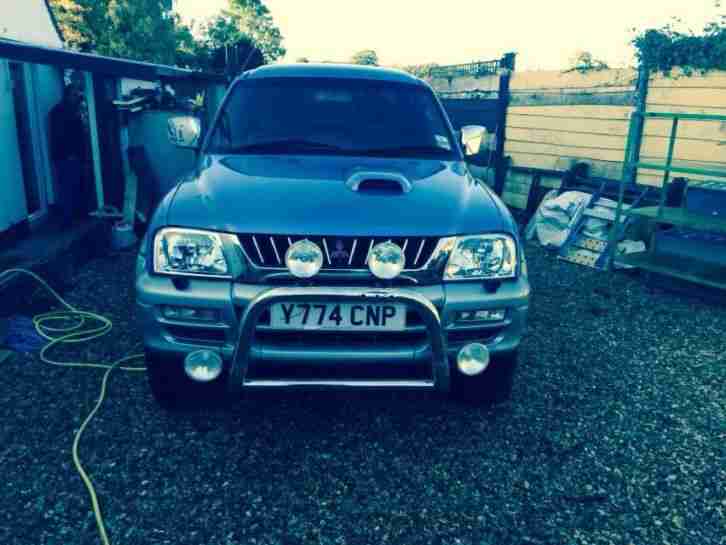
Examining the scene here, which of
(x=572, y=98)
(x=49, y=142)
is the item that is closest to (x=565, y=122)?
(x=572, y=98)

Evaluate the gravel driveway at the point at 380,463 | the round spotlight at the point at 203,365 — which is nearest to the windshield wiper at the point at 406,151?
the gravel driveway at the point at 380,463

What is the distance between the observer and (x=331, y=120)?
3783mm

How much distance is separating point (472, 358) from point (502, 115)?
311 inches

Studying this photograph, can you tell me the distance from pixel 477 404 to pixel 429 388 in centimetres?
69

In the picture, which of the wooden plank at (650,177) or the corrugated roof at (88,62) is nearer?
the corrugated roof at (88,62)

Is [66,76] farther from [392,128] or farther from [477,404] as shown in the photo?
[477,404]

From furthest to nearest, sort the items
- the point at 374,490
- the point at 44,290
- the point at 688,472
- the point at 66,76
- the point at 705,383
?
the point at 66,76
the point at 44,290
the point at 705,383
the point at 688,472
the point at 374,490

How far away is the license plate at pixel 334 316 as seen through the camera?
104 inches

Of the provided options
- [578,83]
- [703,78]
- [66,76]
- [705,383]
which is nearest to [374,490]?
[705,383]

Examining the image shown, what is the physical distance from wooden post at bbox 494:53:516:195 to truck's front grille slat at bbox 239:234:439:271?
302 inches

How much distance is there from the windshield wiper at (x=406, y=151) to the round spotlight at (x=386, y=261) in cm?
109

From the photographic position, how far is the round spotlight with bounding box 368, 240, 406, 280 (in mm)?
2645

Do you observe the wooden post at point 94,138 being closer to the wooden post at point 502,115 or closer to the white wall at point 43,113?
the white wall at point 43,113

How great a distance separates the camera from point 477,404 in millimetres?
3352
